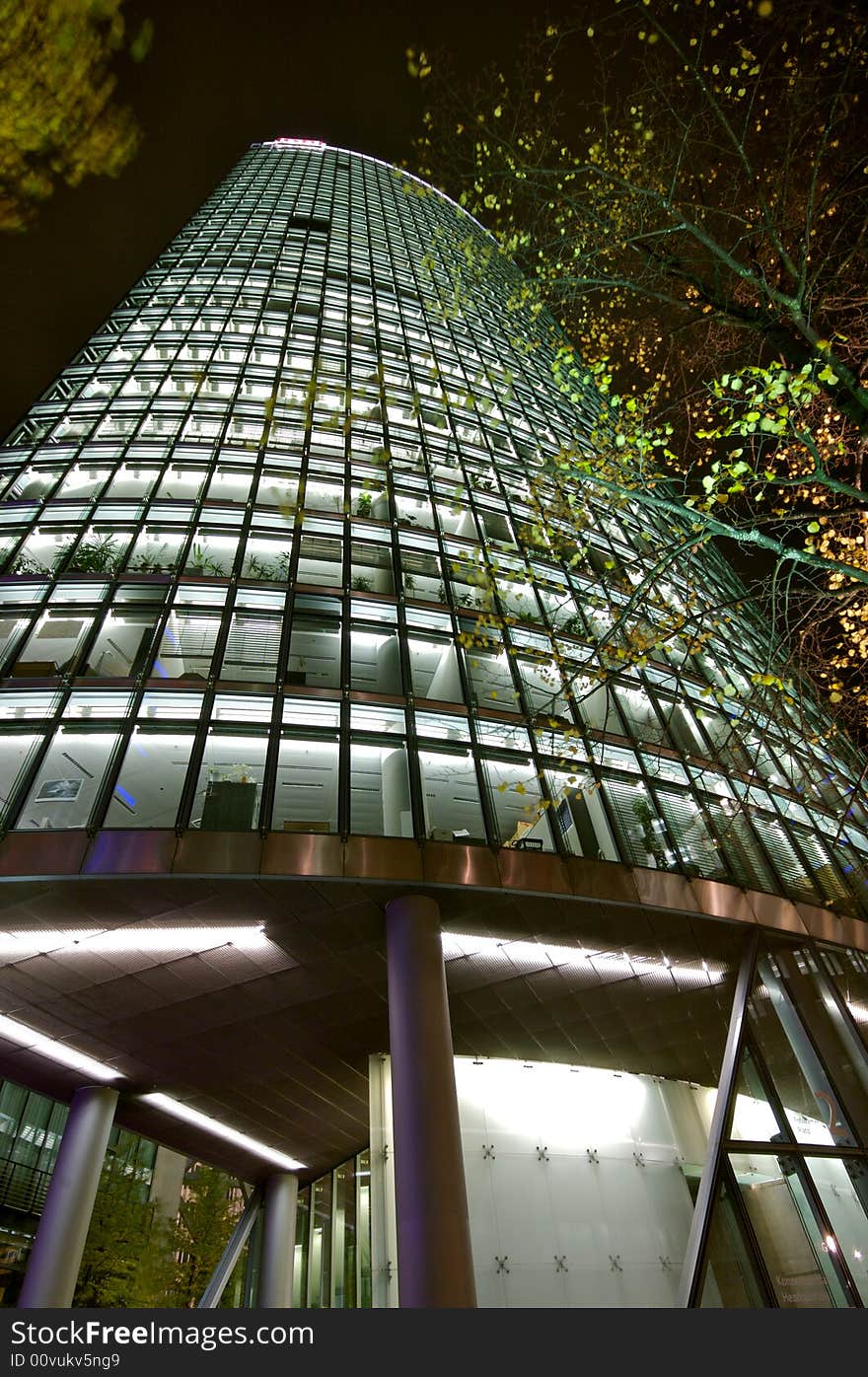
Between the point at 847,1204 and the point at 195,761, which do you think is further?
the point at 195,761

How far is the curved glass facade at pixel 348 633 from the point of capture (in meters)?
12.6

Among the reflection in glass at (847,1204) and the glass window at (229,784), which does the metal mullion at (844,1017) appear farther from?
the glass window at (229,784)

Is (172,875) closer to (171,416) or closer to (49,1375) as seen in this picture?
(49,1375)

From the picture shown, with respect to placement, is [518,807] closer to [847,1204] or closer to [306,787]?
[306,787]

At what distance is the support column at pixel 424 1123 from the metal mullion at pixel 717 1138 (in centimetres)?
468

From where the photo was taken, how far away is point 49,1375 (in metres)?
5.23

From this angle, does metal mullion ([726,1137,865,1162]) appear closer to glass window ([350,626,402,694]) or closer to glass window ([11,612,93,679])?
glass window ([350,626,402,694])

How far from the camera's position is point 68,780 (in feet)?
39.1

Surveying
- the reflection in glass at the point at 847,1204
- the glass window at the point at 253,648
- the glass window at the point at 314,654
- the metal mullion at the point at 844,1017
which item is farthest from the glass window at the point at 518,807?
the reflection in glass at the point at 847,1204

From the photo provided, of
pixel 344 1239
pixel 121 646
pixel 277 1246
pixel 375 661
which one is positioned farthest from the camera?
pixel 277 1246

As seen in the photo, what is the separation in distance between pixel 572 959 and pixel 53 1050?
10.8m

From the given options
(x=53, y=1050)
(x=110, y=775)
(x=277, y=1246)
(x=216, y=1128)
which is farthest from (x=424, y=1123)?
(x=277, y=1246)

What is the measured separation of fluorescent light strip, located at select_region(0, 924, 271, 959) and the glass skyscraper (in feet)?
6.09

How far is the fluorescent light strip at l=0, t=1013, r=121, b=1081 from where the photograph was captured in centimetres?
1408
